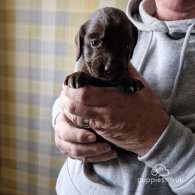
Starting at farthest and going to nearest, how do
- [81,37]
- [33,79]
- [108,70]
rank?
[33,79]
[81,37]
[108,70]

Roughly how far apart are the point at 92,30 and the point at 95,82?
0.12 m

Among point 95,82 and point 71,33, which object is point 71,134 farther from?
point 71,33

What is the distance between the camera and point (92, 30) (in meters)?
0.70

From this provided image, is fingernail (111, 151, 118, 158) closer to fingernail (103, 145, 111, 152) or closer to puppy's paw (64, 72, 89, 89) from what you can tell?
fingernail (103, 145, 111, 152)

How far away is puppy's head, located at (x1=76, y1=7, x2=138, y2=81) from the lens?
2.13 feet

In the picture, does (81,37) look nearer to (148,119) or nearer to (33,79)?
(148,119)

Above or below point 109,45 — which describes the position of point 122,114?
below

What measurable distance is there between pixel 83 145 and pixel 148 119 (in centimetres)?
20

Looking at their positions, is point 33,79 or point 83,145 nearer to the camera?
point 83,145

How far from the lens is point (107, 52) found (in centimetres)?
65

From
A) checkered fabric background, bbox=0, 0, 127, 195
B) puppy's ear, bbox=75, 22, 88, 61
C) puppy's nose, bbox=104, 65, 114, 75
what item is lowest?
checkered fabric background, bbox=0, 0, 127, 195

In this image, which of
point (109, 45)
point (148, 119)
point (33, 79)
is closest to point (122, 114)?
point (148, 119)
